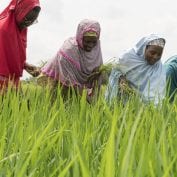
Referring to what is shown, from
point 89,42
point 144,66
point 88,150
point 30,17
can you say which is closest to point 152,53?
point 144,66

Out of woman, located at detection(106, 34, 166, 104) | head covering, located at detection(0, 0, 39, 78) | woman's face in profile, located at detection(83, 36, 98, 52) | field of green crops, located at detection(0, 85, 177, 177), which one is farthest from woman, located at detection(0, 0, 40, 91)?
field of green crops, located at detection(0, 85, 177, 177)

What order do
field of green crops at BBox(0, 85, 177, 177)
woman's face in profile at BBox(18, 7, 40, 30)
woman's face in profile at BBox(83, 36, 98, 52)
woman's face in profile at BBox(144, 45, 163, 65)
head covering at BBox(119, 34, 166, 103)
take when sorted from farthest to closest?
head covering at BBox(119, 34, 166, 103) → woman's face in profile at BBox(144, 45, 163, 65) → woman's face in profile at BBox(83, 36, 98, 52) → woman's face in profile at BBox(18, 7, 40, 30) → field of green crops at BBox(0, 85, 177, 177)

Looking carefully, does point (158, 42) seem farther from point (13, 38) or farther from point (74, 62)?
point (13, 38)

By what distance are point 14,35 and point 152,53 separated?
1064mm

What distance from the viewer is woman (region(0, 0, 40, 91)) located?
388cm

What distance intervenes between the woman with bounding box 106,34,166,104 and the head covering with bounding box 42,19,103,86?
0.24 metres

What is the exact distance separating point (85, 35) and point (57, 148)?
9.42 feet

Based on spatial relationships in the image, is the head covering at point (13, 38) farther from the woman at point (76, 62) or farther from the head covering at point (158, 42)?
the head covering at point (158, 42)

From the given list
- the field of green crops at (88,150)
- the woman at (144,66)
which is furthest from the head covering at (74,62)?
the field of green crops at (88,150)

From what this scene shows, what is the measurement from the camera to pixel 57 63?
437 cm

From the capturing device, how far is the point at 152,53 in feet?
14.2

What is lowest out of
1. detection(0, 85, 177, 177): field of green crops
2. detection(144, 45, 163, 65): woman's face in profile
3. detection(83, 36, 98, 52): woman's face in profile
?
detection(144, 45, 163, 65): woman's face in profile

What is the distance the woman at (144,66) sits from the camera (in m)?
4.28

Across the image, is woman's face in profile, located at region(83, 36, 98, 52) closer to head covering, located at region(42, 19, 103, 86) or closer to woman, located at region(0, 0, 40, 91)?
head covering, located at region(42, 19, 103, 86)
